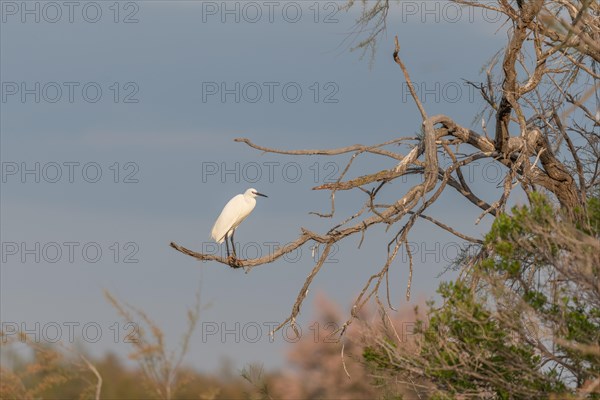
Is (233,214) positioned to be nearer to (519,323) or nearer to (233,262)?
(233,262)

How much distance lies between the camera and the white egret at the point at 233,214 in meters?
12.2

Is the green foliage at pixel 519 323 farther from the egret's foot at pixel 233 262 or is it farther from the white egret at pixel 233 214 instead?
the white egret at pixel 233 214

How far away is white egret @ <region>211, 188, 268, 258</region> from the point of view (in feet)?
40.0

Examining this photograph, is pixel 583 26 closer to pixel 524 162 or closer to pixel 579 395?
pixel 524 162

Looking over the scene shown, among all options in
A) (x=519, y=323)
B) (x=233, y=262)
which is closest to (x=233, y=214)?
(x=233, y=262)

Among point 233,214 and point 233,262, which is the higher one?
point 233,262

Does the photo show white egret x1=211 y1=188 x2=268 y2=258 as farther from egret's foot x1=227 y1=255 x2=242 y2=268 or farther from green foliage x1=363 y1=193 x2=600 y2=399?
green foliage x1=363 y1=193 x2=600 y2=399

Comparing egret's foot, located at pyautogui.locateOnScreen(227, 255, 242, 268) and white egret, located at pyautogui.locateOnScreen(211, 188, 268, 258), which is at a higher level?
egret's foot, located at pyautogui.locateOnScreen(227, 255, 242, 268)

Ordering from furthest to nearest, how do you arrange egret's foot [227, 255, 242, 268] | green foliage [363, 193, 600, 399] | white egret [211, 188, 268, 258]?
1. white egret [211, 188, 268, 258]
2. egret's foot [227, 255, 242, 268]
3. green foliage [363, 193, 600, 399]

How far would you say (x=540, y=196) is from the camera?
786 cm

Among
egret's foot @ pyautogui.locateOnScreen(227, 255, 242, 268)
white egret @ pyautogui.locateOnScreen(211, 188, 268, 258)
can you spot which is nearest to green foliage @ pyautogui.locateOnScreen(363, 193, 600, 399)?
egret's foot @ pyautogui.locateOnScreen(227, 255, 242, 268)

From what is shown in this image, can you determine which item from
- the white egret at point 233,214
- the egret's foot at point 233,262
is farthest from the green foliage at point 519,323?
the white egret at point 233,214

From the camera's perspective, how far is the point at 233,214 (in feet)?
40.8

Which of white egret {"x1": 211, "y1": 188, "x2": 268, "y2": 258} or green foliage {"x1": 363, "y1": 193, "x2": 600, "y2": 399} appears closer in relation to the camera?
green foliage {"x1": 363, "y1": 193, "x2": 600, "y2": 399}
